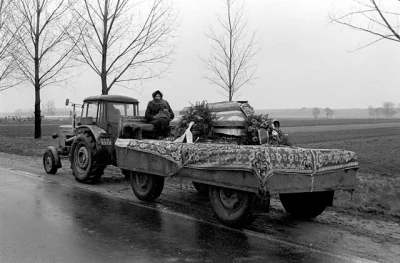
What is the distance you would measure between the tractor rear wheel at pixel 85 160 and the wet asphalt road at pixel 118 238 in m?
2.36

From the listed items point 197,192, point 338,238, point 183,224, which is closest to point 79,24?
point 197,192

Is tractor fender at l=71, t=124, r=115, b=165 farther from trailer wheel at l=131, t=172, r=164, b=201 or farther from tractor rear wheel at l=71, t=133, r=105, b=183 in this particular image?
trailer wheel at l=131, t=172, r=164, b=201

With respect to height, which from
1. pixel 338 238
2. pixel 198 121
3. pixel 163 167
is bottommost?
pixel 338 238

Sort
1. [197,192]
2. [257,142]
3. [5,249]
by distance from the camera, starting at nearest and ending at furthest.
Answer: [5,249]
[257,142]
[197,192]

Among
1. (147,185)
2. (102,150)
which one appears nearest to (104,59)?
(102,150)

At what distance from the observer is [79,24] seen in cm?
1823

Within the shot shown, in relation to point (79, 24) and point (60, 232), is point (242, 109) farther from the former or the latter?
point (79, 24)

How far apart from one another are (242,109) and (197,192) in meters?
2.30

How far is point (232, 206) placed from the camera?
20.2 feet

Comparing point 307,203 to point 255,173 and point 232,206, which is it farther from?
point 255,173

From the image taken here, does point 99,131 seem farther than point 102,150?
Yes

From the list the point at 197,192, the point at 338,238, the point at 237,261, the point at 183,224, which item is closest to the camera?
the point at 237,261

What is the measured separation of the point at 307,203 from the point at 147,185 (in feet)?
10.4

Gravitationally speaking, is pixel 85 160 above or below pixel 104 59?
below
